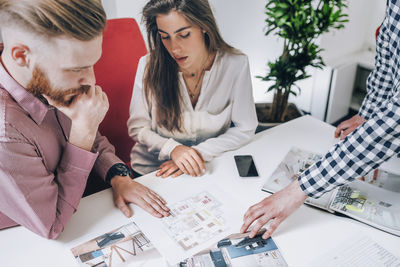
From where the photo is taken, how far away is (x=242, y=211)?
107 centimetres

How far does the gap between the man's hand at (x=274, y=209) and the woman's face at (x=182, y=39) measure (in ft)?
1.68

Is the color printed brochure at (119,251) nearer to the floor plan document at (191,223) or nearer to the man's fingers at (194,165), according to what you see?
the floor plan document at (191,223)

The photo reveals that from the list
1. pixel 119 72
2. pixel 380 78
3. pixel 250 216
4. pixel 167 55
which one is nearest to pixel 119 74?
pixel 119 72

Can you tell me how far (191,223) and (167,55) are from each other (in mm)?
544

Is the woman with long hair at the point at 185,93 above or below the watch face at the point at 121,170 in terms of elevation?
above

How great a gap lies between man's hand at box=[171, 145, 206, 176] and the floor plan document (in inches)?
3.6

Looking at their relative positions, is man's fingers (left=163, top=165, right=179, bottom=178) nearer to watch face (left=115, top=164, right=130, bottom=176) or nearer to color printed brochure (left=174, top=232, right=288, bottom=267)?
watch face (left=115, top=164, right=130, bottom=176)

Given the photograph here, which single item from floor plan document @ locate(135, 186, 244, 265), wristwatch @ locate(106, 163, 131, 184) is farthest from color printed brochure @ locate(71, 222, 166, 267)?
wristwatch @ locate(106, 163, 131, 184)

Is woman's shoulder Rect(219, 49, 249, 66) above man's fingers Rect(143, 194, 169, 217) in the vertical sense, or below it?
above

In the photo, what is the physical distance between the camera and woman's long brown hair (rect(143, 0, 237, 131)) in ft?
3.44

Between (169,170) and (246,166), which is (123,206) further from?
(246,166)

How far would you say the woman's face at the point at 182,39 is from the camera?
3.48 ft

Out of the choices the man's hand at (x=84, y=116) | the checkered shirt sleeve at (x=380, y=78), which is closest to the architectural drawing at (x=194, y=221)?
the man's hand at (x=84, y=116)

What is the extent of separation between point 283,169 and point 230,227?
36cm
